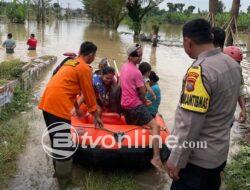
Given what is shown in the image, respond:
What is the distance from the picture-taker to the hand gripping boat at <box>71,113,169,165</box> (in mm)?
5020

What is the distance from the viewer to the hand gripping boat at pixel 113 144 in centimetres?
502

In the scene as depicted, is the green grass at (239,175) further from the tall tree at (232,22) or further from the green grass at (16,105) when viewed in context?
the tall tree at (232,22)

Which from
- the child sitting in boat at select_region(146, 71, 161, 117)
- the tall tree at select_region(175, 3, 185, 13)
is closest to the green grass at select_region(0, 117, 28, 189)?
the child sitting in boat at select_region(146, 71, 161, 117)

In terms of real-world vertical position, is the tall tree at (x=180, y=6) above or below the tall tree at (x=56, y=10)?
above

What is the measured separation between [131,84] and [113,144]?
80cm

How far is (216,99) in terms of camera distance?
2.63 metres

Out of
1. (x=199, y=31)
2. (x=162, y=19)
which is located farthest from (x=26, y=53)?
(x=162, y=19)

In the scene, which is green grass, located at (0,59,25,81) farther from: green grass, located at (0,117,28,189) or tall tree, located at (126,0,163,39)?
tall tree, located at (126,0,163,39)

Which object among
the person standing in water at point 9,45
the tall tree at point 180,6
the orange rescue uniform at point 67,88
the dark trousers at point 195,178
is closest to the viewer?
the dark trousers at point 195,178

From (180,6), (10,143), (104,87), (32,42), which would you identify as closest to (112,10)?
(32,42)

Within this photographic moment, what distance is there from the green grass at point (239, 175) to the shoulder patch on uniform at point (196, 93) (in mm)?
2114

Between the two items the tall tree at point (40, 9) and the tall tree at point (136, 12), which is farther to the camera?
the tall tree at point (40, 9)

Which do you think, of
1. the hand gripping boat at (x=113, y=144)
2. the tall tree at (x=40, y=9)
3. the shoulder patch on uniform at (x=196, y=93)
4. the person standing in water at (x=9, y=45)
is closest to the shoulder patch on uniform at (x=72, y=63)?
the hand gripping boat at (x=113, y=144)

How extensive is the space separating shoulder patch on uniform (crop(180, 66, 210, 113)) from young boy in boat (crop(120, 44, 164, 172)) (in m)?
2.38
